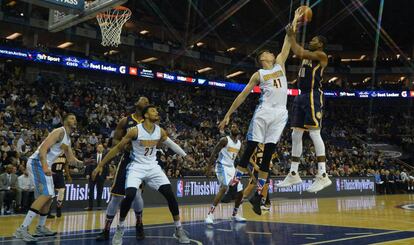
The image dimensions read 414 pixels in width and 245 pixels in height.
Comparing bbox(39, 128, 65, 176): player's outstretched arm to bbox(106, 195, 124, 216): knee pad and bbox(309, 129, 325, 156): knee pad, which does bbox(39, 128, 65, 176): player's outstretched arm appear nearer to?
bbox(106, 195, 124, 216): knee pad

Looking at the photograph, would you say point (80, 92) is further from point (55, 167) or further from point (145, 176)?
point (145, 176)

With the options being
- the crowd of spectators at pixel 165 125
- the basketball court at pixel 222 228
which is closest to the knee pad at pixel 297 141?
the basketball court at pixel 222 228

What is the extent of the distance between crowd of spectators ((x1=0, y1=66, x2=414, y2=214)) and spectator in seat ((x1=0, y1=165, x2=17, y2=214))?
28 millimetres

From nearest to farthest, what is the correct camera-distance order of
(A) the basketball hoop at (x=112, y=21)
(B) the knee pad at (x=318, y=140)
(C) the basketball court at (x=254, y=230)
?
(B) the knee pad at (x=318, y=140) → (C) the basketball court at (x=254, y=230) → (A) the basketball hoop at (x=112, y=21)

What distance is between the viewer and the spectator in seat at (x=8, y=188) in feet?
43.0

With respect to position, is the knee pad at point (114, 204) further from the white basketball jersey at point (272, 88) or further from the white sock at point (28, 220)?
the white basketball jersey at point (272, 88)

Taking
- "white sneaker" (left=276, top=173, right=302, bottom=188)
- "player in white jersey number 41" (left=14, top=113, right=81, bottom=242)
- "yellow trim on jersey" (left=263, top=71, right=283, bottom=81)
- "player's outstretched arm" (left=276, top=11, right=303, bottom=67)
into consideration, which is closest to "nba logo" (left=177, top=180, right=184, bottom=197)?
"player in white jersey number 41" (left=14, top=113, right=81, bottom=242)

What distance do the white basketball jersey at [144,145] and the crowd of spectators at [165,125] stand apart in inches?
135

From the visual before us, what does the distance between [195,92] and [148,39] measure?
18.5 feet

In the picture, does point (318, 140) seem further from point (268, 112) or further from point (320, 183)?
point (268, 112)

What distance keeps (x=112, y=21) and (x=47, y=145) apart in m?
12.6

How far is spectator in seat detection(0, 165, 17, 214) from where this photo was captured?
1309 centimetres

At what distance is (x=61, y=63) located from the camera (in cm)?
2850

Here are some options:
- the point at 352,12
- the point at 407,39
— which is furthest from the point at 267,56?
the point at 407,39
